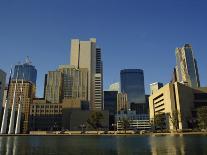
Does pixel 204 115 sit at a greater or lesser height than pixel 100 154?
greater

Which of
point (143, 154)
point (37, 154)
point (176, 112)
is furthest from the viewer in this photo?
point (176, 112)

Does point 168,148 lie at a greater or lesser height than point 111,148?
greater

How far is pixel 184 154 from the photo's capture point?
33.4m

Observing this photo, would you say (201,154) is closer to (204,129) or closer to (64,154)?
(64,154)

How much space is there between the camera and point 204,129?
17125 centimetres

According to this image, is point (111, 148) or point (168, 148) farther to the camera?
point (111, 148)

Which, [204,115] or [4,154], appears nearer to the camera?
[4,154]

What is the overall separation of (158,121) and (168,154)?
16557 centimetres

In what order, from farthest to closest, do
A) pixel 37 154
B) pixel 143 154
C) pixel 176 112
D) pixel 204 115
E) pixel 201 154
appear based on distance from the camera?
pixel 176 112, pixel 204 115, pixel 37 154, pixel 143 154, pixel 201 154

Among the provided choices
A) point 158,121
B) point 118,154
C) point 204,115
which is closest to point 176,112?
point 158,121

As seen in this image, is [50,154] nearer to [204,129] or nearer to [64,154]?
[64,154]

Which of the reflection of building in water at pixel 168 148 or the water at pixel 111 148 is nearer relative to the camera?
the reflection of building in water at pixel 168 148

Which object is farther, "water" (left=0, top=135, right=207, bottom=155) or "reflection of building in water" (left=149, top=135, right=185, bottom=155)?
"water" (left=0, top=135, right=207, bottom=155)

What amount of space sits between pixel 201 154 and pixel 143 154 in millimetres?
7270
